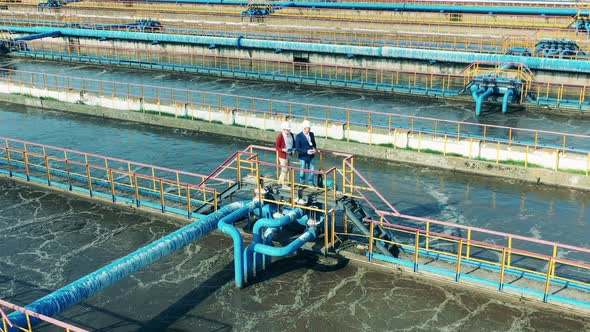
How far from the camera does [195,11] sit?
61438 millimetres

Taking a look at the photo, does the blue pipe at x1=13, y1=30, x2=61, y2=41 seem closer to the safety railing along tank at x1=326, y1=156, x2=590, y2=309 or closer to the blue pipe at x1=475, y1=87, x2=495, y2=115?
the blue pipe at x1=475, y1=87, x2=495, y2=115

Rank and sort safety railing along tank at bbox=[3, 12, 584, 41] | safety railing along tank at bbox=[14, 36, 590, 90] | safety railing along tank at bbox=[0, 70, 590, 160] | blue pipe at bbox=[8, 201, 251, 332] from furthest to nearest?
safety railing along tank at bbox=[3, 12, 584, 41]
safety railing along tank at bbox=[14, 36, 590, 90]
safety railing along tank at bbox=[0, 70, 590, 160]
blue pipe at bbox=[8, 201, 251, 332]

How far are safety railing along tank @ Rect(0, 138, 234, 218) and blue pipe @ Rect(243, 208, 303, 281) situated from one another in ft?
8.80

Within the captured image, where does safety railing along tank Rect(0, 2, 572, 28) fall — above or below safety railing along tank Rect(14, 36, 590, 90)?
above

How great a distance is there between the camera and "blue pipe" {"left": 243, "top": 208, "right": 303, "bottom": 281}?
14.4 meters

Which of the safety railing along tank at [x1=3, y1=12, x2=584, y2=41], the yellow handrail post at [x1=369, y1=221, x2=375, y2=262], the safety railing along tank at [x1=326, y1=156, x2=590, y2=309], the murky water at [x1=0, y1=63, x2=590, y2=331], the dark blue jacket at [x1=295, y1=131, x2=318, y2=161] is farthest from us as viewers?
the safety railing along tank at [x1=3, y1=12, x2=584, y2=41]

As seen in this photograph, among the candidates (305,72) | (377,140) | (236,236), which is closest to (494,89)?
(377,140)

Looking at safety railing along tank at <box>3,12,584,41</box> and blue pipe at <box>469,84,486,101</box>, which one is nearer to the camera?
blue pipe at <box>469,84,486,101</box>

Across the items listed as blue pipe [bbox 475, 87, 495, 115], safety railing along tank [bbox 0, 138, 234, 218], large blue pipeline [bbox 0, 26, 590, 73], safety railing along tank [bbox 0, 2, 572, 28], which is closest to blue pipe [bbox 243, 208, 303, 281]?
safety railing along tank [bbox 0, 138, 234, 218]

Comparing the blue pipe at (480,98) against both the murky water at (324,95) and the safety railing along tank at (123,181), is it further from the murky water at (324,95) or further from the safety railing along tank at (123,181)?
the safety railing along tank at (123,181)

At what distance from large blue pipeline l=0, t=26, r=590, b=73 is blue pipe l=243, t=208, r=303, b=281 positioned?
82.8ft

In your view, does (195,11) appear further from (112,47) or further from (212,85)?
(212,85)

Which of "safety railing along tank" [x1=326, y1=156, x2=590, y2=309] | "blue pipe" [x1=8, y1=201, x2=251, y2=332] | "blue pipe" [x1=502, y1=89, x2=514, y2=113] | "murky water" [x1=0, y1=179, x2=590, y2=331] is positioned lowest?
"murky water" [x1=0, y1=179, x2=590, y2=331]

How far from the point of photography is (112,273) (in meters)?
12.4
